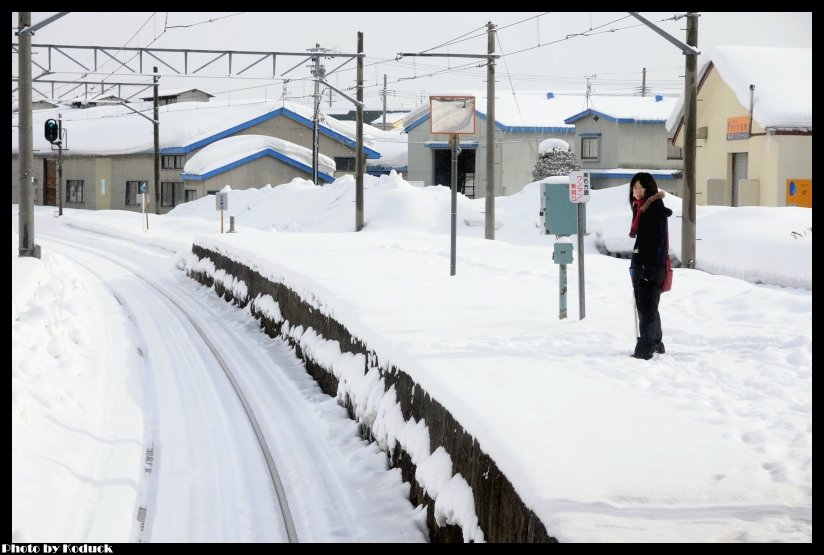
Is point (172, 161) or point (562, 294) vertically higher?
point (172, 161)

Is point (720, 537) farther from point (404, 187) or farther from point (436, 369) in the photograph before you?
point (404, 187)

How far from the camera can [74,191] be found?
201ft

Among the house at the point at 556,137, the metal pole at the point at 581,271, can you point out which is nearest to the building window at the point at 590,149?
the house at the point at 556,137

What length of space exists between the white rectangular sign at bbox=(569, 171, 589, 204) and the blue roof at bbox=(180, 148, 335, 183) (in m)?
42.7

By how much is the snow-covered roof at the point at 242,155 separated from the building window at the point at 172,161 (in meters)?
1.18

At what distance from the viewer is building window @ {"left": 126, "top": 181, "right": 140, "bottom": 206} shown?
57.8 meters

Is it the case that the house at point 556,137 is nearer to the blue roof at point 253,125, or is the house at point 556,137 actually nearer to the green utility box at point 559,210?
the blue roof at point 253,125

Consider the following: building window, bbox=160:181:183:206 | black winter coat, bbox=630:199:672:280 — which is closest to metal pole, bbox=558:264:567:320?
black winter coat, bbox=630:199:672:280

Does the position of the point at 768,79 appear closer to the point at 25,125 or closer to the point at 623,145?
the point at 623,145

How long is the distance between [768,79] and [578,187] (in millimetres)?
21181

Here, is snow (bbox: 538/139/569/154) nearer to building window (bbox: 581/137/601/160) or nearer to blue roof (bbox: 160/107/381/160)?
building window (bbox: 581/137/601/160)

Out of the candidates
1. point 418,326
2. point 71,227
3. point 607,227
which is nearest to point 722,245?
point 607,227
